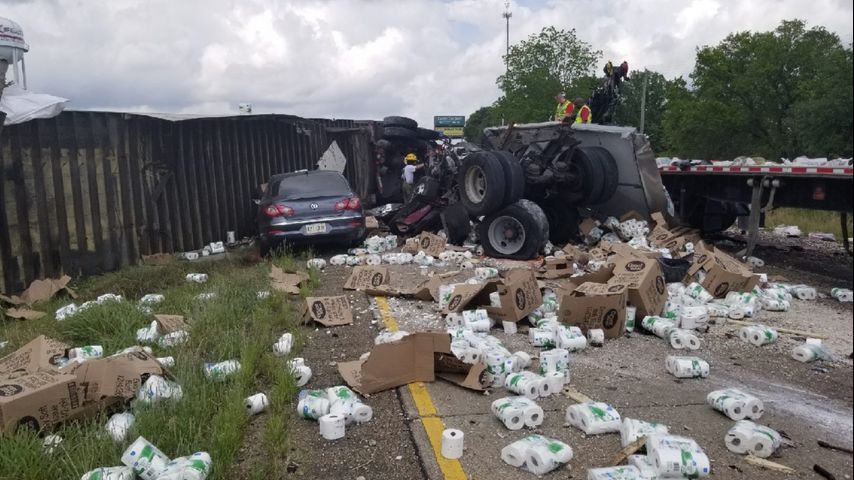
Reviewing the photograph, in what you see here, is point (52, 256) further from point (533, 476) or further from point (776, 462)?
point (776, 462)

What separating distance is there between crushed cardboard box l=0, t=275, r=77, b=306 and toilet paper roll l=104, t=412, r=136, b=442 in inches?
212

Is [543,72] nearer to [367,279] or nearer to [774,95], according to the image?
[367,279]

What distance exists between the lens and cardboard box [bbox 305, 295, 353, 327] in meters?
6.23

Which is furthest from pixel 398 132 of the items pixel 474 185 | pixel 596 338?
pixel 596 338

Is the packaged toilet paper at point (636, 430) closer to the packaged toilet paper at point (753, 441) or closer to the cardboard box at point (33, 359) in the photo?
the packaged toilet paper at point (753, 441)

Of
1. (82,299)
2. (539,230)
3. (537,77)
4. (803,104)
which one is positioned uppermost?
(537,77)

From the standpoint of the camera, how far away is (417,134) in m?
17.9

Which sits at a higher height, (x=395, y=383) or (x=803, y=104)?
(x=803, y=104)

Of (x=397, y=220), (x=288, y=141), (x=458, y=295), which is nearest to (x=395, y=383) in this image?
(x=458, y=295)

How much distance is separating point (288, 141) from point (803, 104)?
47.7 feet

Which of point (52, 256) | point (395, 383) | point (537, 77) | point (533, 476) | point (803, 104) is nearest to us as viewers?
point (803, 104)

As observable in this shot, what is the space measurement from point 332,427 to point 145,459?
1.03 meters

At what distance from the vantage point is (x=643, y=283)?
18.5 ft

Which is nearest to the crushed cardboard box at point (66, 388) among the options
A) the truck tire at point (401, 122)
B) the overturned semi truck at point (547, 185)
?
the overturned semi truck at point (547, 185)
